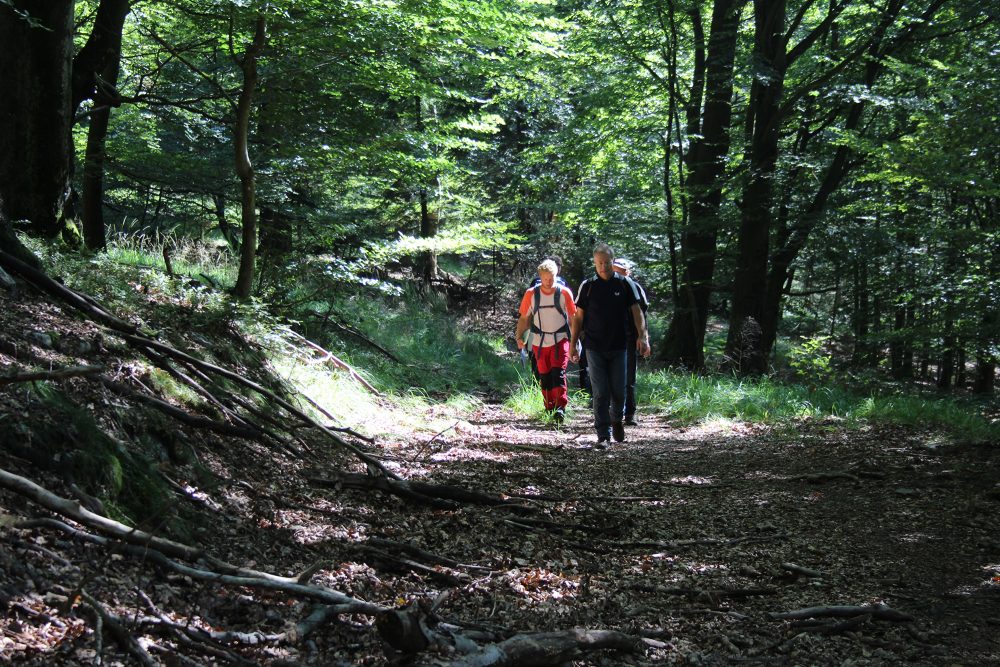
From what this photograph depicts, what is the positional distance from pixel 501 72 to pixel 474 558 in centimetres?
1191

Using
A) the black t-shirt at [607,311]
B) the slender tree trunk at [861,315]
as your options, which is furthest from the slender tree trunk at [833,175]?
the black t-shirt at [607,311]

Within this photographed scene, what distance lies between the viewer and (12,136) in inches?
213

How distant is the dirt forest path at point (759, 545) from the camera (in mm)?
2787

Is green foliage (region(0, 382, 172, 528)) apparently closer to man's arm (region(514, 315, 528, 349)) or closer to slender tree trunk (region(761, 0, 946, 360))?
man's arm (region(514, 315, 528, 349))

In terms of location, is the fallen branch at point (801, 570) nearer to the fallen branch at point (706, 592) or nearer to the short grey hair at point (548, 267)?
the fallen branch at point (706, 592)

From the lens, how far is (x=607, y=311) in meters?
7.21

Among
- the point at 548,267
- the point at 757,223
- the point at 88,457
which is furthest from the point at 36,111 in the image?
the point at 757,223

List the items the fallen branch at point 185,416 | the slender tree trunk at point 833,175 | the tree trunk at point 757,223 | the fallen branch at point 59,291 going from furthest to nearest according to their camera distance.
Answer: the tree trunk at point 757,223 → the slender tree trunk at point 833,175 → the fallen branch at point 59,291 → the fallen branch at point 185,416

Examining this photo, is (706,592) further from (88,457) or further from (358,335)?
(358,335)

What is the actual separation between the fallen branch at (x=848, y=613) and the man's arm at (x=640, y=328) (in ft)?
14.6

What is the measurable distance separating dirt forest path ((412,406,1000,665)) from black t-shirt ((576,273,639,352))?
3.50 feet

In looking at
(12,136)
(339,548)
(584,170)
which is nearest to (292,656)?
(339,548)

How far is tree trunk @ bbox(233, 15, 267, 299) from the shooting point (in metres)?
5.83

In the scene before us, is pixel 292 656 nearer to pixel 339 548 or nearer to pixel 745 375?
pixel 339 548
